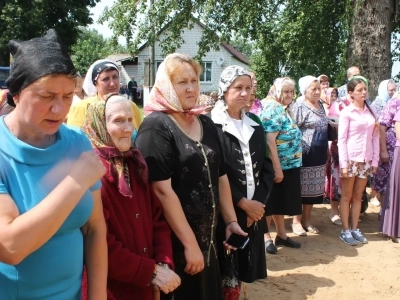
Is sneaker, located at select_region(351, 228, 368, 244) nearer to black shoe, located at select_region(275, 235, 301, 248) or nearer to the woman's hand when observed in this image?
black shoe, located at select_region(275, 235, 301, 248)

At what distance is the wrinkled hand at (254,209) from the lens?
3.52 meters

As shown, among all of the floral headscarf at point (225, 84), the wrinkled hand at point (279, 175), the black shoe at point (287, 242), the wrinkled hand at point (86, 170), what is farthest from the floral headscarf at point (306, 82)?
the wrinkled hand at point (86, 170)

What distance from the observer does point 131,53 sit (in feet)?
38.5

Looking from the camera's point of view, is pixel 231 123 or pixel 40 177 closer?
pixel 40 177

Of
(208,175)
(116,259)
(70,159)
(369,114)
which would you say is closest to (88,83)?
→ (208,175)

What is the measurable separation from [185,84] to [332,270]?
3045mm

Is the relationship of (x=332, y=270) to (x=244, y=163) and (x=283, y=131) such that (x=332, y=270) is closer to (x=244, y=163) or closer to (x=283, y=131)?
(x=283, y=131)

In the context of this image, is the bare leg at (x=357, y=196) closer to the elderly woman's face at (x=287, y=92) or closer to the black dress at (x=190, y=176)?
the elderly woman's face at (x=287, y=92)

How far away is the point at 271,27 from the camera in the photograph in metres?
12.6

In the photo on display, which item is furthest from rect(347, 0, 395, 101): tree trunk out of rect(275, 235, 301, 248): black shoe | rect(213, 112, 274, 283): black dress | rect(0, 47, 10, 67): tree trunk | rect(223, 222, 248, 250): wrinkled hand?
rect(0, 47, 10, 67): tree trunk

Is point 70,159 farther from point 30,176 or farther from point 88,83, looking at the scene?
point 88,83

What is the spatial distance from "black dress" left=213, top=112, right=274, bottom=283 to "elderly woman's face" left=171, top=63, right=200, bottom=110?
2.65 ft

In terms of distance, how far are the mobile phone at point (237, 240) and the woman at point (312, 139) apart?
282 centimetres

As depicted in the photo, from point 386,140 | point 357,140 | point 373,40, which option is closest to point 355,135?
point 357,140
